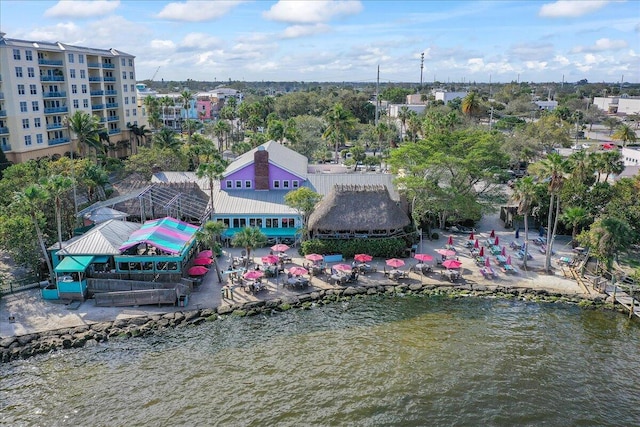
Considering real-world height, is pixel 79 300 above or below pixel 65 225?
below

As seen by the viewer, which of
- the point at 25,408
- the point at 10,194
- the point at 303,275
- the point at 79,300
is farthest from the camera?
the point at 10,194

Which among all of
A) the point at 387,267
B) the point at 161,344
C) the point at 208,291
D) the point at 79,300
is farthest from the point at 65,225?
the point at 387,267

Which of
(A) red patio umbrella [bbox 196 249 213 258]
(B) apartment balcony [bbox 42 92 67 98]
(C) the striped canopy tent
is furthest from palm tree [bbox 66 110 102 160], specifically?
(A) red patio umbrella [bbox 196 249 213 258]

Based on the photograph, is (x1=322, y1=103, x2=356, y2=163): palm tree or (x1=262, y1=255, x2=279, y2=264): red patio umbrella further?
(x1=322, y1=103, x2=356, y2=163): palm tree

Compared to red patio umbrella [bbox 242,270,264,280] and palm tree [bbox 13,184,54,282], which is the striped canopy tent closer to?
red patio umbrella [bbox 242,270,264,280]

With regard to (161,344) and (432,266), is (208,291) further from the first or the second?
(432,266)

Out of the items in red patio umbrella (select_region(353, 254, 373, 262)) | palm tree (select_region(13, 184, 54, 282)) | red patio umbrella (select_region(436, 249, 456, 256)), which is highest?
palm tree (select_region(13, 184, 54, 282))

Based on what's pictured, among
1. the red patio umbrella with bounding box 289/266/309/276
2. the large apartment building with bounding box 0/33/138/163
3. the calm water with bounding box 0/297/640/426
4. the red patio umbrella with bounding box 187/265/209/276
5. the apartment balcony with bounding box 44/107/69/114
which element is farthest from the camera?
the apartment balcony with bounding box 44/107/69/114

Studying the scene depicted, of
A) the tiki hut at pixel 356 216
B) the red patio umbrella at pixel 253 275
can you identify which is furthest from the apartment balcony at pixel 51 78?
the red patio umbrella at pixel 253 275
